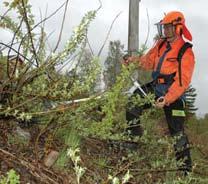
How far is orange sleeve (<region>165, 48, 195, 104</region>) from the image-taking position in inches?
275

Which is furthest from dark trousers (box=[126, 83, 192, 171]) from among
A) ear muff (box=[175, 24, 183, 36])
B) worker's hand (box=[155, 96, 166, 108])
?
ear muff (box=[175, 24, 183, 36])

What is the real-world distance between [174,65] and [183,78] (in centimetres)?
23

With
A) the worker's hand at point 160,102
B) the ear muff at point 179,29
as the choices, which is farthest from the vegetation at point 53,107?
the ear muff at point 179,29

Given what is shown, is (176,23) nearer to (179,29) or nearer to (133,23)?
(179,29)

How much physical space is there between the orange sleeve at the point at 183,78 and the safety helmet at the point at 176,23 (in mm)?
344

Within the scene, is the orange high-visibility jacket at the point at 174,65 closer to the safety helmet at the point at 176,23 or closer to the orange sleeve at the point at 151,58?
the orange sleeve at the point at 151,58

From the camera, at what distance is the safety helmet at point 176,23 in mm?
7430

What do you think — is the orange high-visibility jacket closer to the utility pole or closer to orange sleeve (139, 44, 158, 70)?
orange sleeve (139, 44, 158, 70)

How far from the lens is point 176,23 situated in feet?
24.4

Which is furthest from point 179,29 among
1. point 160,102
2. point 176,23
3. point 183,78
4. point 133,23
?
point 133,23

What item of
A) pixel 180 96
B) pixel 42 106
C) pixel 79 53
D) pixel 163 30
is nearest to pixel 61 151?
pixel 42 106

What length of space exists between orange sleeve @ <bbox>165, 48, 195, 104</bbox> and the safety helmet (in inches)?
13.6

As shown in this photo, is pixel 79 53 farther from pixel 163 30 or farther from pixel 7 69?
pixel 163 30

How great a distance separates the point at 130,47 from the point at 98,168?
4.32m
